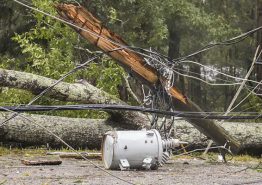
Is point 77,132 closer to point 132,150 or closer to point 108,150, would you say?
point 108,150

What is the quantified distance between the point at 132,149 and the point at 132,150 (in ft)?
0.04

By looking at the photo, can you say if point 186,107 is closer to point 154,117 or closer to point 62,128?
point 154,117

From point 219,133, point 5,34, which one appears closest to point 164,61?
point 219,133

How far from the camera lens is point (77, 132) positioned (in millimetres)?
8602

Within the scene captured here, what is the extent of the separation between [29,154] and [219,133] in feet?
9.56

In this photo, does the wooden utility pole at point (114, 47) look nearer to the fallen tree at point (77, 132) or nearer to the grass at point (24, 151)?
the fallen tree at point (77, 132)

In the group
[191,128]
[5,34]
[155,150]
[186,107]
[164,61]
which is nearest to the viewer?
[155,150]

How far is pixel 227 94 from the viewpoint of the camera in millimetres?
28797

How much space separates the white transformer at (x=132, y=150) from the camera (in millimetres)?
5859

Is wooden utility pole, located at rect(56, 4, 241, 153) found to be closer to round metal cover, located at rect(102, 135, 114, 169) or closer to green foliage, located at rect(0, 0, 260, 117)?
round metal cover, located at rect(102, 135, 114, 169)

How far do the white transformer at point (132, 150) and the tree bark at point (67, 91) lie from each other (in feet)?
8.02

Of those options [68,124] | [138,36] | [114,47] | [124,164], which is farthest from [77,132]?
[138,36]

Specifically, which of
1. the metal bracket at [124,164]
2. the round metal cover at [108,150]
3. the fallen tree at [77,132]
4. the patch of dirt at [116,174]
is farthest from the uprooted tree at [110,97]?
the metal bracket at [124,164]

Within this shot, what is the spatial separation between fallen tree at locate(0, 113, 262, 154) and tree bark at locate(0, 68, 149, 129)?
0.80 ft
